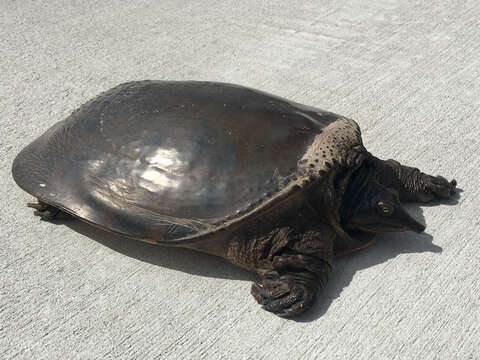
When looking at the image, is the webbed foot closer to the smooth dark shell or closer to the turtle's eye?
the turtle's eye

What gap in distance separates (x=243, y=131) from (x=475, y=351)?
1.24 meters

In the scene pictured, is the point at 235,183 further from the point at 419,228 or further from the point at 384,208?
the point at 419,228

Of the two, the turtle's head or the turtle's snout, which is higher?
the turtle's head

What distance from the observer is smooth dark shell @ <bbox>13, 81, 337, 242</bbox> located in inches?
89.0

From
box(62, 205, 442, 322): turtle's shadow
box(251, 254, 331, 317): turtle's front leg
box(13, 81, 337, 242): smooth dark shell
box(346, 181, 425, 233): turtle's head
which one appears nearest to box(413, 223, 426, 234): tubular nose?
box(346, 181, 425, 233): turtle's head

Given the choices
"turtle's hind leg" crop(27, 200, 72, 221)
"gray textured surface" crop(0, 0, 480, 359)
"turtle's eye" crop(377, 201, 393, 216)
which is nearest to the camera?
"gray textured surface" crop(0, 0, 480, 359)

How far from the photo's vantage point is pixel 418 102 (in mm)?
3746

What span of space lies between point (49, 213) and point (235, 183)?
3.39 feet

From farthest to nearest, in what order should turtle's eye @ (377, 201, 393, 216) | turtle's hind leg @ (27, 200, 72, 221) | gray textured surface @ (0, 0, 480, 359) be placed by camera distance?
turtle's hind leg @ (27, 200, 72, 221) < turtle's eye @ (377, 201, 393, 216) < gray textured surface @ (0, 0, 480, 359)

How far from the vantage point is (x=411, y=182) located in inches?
110

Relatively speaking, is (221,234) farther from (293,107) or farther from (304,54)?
(304,54)

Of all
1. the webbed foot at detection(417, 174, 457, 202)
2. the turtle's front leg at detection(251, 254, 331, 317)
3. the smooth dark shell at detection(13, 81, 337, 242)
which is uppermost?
the smooth dark shell at detection(13, 81, 337, 242)

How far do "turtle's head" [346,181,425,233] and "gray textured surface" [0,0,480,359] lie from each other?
0.15 m

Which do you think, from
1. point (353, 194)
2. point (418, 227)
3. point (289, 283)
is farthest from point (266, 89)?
point (289, 283)
